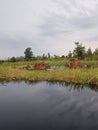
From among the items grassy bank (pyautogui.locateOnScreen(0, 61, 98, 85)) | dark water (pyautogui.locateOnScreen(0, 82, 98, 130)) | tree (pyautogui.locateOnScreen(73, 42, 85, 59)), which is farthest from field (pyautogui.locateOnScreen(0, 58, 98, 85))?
tree (pyautogui.locateOnScreen(73, 42, 85, 59))

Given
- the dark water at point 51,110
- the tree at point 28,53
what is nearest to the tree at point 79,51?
the tree at point 28,53

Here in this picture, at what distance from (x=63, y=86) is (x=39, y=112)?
5648mm

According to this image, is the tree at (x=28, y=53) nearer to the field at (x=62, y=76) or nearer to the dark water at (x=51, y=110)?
the field at (x=62, y=76)

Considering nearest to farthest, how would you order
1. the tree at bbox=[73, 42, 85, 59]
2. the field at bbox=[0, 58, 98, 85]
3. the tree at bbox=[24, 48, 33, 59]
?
the field at bbox=[0, 58, 98, 85], the tree at bbox=[73, 42, 85, 59], the tree at bbox=[24, 48, 33, 59]

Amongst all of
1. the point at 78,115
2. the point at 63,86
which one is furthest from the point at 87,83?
the point at 78,115

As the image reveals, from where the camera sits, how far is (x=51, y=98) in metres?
10.8

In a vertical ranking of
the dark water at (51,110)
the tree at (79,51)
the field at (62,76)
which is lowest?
the dark water at (51,110)

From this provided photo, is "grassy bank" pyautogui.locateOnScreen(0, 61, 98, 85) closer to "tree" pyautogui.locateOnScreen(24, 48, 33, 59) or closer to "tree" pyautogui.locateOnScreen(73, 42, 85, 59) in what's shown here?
"tree" pyautogui.locateOnScreen(73, 42, 85, 59)

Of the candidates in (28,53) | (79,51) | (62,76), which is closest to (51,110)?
(62,76)

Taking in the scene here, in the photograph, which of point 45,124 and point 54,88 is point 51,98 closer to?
point 54,88

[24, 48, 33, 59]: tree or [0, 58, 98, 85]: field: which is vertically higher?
[24, 48, 33, 59]: tree

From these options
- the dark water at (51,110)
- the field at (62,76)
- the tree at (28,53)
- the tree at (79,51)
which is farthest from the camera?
the tree at (28,53)

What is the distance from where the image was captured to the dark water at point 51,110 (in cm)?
698

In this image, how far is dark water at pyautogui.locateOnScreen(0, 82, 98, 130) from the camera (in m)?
6.98
